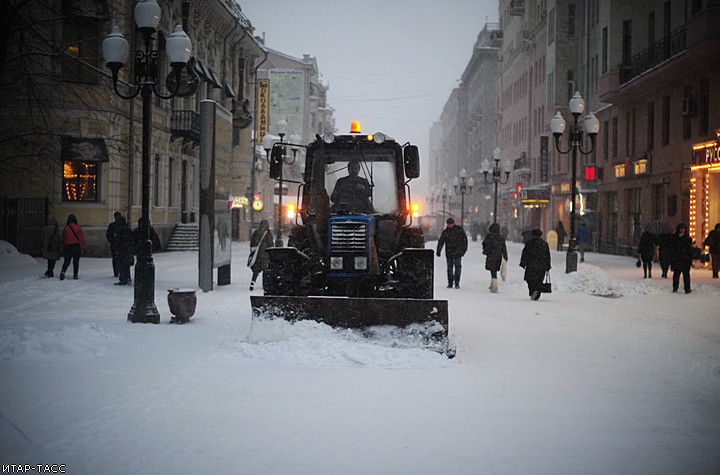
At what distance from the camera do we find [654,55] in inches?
1321

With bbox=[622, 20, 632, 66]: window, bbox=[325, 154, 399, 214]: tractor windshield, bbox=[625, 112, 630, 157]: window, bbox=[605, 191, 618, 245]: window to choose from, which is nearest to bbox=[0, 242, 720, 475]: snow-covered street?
bbox=[325, 154, 399, 214]: tractor windshield

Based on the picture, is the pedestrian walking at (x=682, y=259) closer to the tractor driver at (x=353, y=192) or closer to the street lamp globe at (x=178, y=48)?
the tractor driver at (x=353, y=192)

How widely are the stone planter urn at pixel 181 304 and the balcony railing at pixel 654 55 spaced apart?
22.7m

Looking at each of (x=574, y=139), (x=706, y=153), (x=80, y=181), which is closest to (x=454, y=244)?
(x=574, y=139)

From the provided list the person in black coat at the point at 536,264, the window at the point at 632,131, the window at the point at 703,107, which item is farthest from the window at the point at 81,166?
the window at the point at 632,131

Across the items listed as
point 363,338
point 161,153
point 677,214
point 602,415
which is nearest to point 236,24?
point 161,153

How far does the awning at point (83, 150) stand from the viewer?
29.2 meters

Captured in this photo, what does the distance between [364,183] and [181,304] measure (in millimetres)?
3565

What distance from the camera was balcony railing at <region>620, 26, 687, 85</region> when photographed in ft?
98.7

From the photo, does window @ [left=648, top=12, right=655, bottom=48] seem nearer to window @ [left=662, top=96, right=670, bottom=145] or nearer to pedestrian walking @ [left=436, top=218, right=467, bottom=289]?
window @ [left=662, top=96, right=670, bottom=145]

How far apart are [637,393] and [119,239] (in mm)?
14478

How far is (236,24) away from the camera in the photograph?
4703 centimetres

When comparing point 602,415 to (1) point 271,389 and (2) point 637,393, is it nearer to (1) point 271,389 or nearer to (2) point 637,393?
(2) point 637,393

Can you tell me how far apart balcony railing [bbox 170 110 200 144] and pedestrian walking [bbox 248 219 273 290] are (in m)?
19.4
